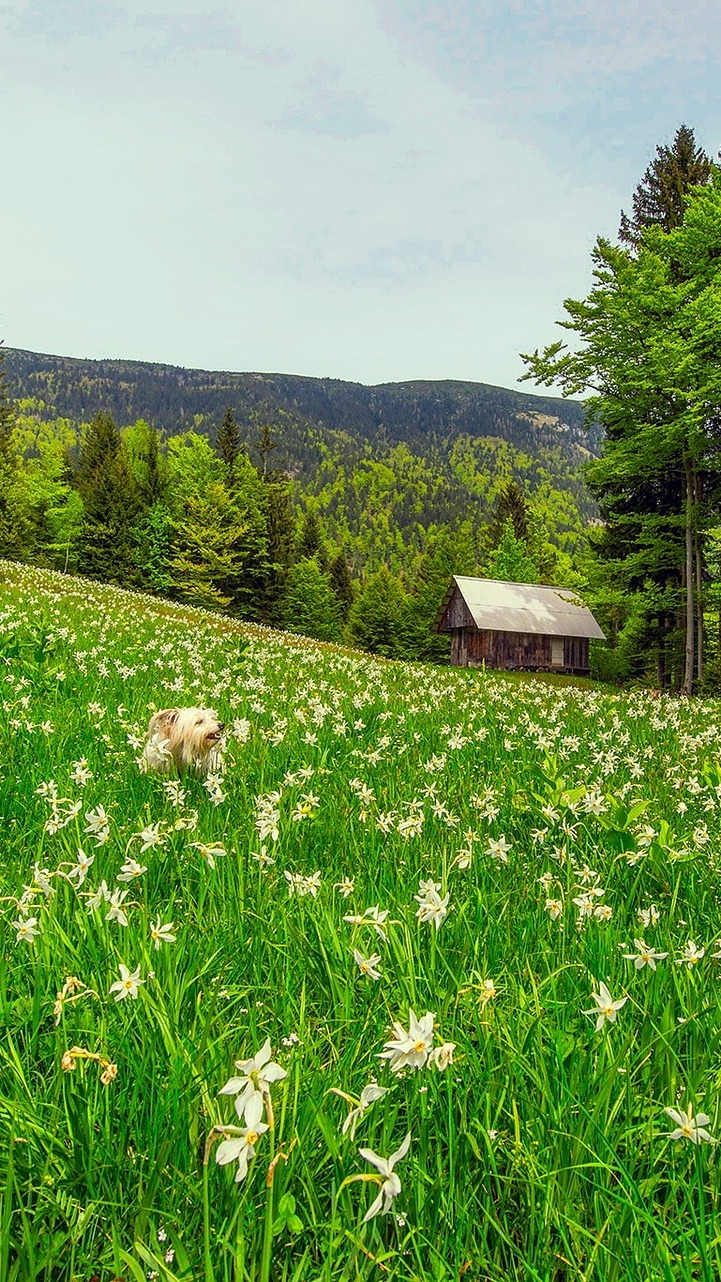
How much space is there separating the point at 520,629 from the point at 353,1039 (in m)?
60.4

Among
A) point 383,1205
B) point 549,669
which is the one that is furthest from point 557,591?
point 383,1205

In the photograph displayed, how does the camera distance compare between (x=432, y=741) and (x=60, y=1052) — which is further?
(x=432, y=741)

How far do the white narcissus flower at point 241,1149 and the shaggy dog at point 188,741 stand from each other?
4.12 meters

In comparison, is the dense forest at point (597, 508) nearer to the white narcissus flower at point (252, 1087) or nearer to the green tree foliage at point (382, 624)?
the green tree foliage at point (382, 624)

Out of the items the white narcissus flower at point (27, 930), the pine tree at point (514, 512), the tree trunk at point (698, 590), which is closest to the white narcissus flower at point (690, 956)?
the white narcissus flower at point (27, 930)

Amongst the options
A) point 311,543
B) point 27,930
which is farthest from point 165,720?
point 311,543

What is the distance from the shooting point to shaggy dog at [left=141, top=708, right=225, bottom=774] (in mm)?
5160

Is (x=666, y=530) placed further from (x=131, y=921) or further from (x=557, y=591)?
(x=131, y=921)

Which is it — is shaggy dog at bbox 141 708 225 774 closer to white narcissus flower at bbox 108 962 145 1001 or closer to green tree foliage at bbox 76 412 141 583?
white narcissus flower at bbox 108 962 145 1001

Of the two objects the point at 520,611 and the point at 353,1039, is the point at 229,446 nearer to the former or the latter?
the point at 520,611

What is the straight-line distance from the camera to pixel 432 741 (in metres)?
7.25

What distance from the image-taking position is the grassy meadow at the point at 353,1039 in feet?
4.70

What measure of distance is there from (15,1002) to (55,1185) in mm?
A: 786

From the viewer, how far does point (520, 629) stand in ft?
199
